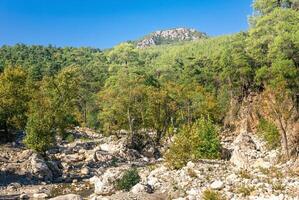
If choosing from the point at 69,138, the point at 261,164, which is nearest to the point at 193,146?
the point at 261,164

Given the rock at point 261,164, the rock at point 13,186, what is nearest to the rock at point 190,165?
the rock at point 261,164

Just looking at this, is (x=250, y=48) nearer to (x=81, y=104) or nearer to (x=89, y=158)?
(x=89, y=158)

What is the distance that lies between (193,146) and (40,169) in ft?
51.3

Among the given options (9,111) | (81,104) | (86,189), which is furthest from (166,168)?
(81,104)

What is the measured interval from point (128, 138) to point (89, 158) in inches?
340

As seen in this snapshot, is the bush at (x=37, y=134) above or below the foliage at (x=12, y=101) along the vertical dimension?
below

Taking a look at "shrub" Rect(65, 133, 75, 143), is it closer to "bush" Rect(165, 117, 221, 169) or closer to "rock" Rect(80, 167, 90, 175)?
"rock" Rect(80, 167, 90, 175)

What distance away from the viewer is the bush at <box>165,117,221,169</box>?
42.1 m

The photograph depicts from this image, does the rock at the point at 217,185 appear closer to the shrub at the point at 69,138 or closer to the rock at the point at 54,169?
the rock at the point at 54,169

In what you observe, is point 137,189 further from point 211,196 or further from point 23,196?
point 23,196

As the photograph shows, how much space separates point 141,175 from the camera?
43781mm

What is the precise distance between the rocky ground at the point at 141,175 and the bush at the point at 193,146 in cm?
127

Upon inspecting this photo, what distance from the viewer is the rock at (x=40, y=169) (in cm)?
4694

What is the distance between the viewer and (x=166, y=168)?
1687 inches
